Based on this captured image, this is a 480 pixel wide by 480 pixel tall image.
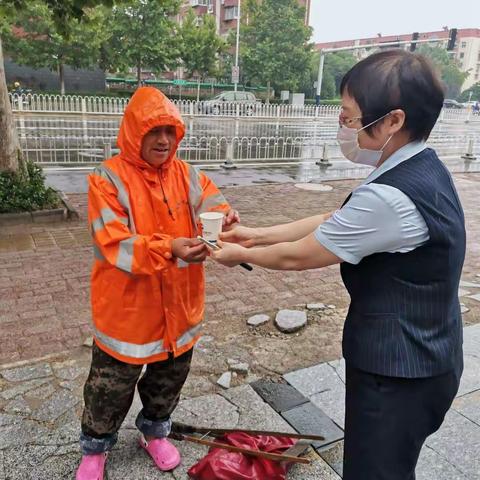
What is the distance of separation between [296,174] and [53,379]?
8.82 m

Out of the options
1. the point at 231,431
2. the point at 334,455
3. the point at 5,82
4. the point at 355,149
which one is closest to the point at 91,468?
the point at 231,431

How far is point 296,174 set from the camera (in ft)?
36.8

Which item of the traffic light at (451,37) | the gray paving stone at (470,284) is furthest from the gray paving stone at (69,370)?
the traffic light at (451,37)

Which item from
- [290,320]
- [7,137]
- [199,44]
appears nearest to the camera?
[290,320]

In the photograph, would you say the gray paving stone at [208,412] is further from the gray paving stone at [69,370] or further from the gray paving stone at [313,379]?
the gray paving stone at [69,370]

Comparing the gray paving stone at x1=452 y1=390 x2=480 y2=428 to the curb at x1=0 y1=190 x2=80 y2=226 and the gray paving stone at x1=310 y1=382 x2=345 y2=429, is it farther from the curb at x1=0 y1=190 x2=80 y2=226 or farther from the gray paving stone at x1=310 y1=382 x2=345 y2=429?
the curb at x1=0 y1=190 x2=80 y2=226

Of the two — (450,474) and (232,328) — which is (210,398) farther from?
(450,474)

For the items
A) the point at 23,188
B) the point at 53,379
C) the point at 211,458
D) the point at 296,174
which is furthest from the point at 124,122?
the point at 296,174

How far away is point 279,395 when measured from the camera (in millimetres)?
3047

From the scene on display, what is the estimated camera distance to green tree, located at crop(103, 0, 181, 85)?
29.7 m

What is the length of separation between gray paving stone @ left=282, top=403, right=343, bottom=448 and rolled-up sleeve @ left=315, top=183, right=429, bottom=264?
59.4 inches

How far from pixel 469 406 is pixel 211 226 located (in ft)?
6.81

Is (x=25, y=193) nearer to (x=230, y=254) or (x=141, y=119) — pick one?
(x=141, y=119)

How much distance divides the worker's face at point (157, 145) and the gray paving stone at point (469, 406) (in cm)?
228
